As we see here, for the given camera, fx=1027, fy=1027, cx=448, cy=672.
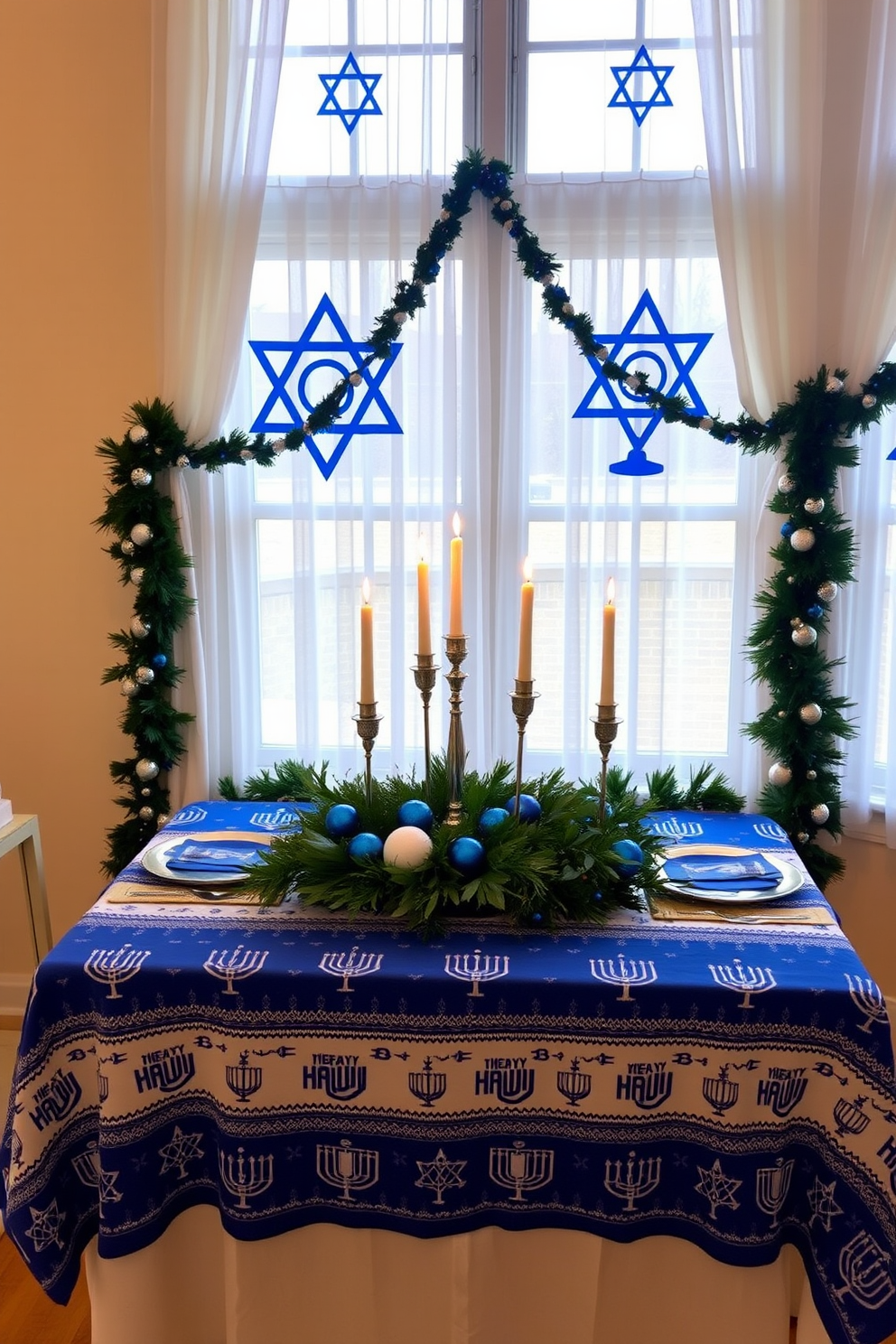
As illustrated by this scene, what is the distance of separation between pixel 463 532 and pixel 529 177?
0.91 metres

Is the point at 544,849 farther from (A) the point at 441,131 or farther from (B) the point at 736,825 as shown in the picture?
(A) the point at 441,131

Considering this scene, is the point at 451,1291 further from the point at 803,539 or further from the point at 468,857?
the point at 803,539

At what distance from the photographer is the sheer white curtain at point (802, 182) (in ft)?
7.85

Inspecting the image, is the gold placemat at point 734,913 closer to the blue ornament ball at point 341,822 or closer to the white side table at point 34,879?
the blue ornament ball at point 341,822

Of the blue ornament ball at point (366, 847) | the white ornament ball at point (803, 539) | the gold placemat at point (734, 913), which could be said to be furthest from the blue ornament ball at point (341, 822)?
the white ornament ball at point (803, 539)

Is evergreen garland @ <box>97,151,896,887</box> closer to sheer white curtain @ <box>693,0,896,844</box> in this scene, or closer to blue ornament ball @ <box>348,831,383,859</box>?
sheer white curtain @ <box>693,0,896,844</box>

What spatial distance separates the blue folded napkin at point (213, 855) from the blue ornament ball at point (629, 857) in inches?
26.7

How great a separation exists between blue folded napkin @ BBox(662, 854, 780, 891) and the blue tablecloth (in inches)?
9.6

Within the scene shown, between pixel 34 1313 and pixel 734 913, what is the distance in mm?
1540

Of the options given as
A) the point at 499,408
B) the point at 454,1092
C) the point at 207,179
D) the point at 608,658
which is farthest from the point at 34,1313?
the point at 207,179

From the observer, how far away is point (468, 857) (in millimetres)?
1765

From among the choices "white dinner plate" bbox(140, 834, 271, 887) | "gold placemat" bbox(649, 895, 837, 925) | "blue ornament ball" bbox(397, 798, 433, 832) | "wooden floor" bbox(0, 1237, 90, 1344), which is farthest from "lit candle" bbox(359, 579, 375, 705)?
"wooden floor" bbox(0, 1237, 90, 1344)

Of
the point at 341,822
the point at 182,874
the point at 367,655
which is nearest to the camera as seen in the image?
the point at 367,655

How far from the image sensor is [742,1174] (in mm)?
1592
